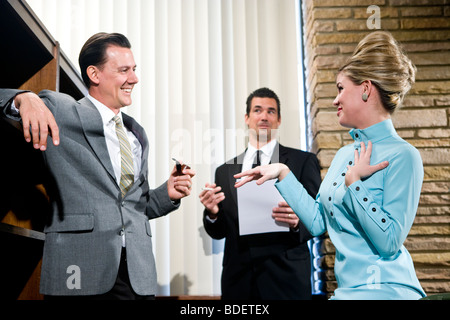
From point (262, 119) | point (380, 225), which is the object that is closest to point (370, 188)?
point (380, 225)

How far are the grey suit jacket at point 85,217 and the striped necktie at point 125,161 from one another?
23mm

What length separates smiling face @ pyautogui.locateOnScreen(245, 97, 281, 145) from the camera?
84.5 inches

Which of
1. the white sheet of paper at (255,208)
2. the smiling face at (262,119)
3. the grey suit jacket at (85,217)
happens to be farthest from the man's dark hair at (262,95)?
the grey suit jacket at (85,217)

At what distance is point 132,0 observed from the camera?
243 cm

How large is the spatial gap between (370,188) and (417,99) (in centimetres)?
130

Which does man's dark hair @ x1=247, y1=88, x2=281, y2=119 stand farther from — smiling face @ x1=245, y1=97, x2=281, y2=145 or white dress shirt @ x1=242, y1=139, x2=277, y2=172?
white dress shirt @ x1=242, y1=139, x2=277, y2=172

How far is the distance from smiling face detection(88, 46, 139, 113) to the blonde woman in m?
0.56

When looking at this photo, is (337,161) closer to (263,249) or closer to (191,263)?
(263,249)

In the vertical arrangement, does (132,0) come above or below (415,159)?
above

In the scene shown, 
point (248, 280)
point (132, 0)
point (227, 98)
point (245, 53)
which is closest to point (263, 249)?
point (248, 280)

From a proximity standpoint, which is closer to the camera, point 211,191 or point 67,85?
point 211,191

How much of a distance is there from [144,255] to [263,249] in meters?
0.66

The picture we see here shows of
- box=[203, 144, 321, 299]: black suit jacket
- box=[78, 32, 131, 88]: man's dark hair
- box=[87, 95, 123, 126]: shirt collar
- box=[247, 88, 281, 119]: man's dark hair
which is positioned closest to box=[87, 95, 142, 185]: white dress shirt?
box=[87, 95, 123, 126]: shirt collar

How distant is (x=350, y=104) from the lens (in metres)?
1.21
